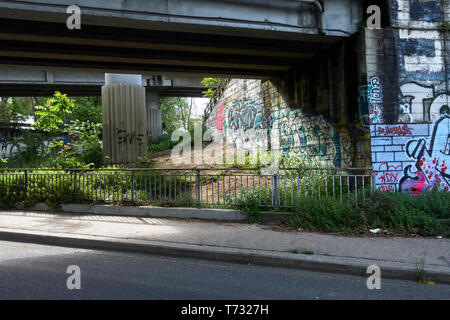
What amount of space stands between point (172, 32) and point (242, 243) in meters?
6.32

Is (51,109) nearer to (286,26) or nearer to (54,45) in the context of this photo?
(54,45)

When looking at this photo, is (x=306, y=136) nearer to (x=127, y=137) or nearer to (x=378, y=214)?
(x=378, y=214)

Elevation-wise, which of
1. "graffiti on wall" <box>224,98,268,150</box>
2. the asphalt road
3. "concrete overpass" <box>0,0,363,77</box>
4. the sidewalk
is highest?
"concrete overpass" <box>0,0,363,77</box>

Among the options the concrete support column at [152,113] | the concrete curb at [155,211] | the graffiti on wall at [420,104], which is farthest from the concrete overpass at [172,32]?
the concrete support column at [152,113]

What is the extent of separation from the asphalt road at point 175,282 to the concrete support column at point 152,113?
78.7 ft

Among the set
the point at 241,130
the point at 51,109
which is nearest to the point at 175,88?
the point at 241,130

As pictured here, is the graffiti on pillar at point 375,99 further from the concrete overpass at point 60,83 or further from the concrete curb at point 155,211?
the concrete overpass at point 60,83

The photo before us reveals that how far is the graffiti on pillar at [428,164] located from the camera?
916 centimetres

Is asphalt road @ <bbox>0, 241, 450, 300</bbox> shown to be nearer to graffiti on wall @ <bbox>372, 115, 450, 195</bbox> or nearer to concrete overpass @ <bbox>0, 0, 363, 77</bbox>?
graffiti on wall @ <bbox>372, 115, 450, 195</bbox>

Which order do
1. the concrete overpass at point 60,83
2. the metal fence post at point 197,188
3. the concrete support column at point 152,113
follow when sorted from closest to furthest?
the metal fence post at point 197,188 < the concrete overpass at point 60,83 < the concrete support column at point 152,113

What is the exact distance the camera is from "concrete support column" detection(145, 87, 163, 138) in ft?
96.3

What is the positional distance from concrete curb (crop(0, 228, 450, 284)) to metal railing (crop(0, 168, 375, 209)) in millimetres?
2440

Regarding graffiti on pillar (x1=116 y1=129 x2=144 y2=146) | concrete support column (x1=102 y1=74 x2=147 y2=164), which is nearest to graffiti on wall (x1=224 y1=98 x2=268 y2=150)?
concrete support column (x1=102 y1=74 x2=147 y2=164)

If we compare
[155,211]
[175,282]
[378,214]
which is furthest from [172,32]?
[175,282]
